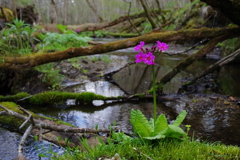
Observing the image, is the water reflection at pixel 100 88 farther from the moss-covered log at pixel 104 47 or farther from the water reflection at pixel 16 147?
the water reflection at pixel 16 147

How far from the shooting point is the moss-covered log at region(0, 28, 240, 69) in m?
4.66

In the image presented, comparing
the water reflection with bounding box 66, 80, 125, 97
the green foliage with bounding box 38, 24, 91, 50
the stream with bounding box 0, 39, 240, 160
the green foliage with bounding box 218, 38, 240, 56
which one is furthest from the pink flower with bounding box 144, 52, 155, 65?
the green foliage with bounding box 218, 38, 240, 56

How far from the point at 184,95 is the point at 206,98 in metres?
0.54

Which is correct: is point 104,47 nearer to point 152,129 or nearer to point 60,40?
point 152,129

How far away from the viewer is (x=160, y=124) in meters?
1.93

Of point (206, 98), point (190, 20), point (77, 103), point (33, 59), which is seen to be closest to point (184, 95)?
point (206, 98)

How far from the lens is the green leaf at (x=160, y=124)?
1920mm

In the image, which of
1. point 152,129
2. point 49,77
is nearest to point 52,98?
point 49,77

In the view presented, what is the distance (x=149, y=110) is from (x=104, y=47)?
1.75m

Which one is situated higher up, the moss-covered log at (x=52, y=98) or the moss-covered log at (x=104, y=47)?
the moss-covered log at (x=104, y=47)

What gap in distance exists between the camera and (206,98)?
488 cm

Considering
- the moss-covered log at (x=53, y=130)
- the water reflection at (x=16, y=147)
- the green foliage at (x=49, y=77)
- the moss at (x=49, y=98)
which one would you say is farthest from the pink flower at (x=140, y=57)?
the green foliage at (x=49, y=77)

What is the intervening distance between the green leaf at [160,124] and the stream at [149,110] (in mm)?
621

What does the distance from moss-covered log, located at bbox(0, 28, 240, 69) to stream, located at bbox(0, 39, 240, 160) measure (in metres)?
1.10
